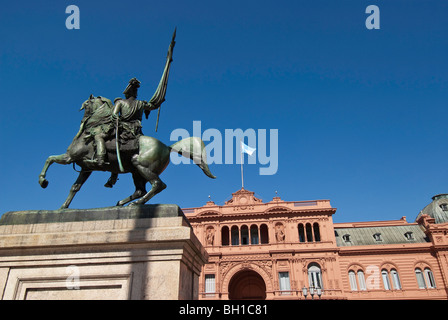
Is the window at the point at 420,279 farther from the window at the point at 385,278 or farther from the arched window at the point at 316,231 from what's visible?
the arched window at the point at 316,231

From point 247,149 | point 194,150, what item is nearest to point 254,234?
point 247,149

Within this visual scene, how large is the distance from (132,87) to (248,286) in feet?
119

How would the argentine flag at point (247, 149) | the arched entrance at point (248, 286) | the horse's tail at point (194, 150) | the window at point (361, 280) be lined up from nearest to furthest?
the horse's tail at point (194, 150) < the window at point (361, 280) < the argentine flag at point (247, 149) < the arched entrance at point (248, 286)

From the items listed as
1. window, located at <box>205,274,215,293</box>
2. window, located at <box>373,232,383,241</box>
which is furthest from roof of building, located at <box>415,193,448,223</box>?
window, located at <box>205,274,215,293</box>

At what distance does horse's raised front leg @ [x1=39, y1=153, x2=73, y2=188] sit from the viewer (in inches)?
229

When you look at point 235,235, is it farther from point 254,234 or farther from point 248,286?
point 248,286

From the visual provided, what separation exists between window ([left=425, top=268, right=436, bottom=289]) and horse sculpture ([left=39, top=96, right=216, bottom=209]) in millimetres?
38836

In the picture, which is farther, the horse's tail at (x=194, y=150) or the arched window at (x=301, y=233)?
the arched window at (x=301, y=233)

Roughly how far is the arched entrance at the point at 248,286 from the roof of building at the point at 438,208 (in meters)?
23.1

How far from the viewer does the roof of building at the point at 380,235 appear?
130 ft

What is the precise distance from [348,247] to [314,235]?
389 cm

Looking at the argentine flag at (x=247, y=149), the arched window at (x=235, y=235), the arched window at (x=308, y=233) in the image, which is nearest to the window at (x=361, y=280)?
the arched window at (x=308, y=233)

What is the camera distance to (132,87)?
663 centimetres

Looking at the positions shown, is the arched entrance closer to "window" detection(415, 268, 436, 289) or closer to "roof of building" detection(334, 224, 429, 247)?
"roof of building" detection(334, 224, 429, 247)
